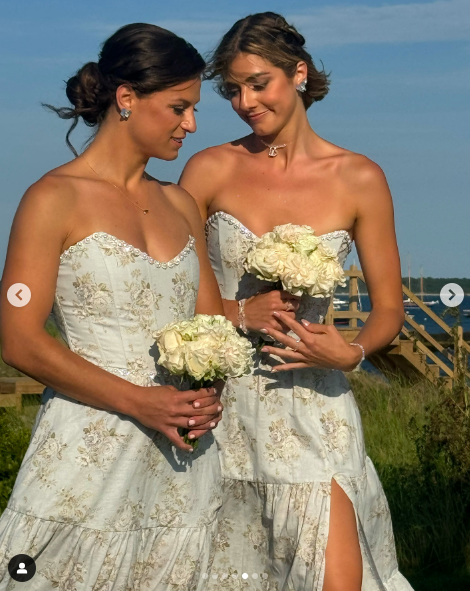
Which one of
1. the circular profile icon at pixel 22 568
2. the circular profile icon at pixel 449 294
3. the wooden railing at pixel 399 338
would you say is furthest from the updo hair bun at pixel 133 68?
the wooden railing at pixel 399 338

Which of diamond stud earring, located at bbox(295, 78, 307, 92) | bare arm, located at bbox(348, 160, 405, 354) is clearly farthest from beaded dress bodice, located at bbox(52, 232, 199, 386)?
diamond stud earring, located at bbox(295, 78, 307, 92)

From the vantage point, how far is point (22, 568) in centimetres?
359

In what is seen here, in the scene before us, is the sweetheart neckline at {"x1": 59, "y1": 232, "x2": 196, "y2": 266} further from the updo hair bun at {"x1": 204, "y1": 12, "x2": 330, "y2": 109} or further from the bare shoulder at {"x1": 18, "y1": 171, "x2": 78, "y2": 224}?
the updo hair bun at {"x1": 204, "y1": 12, "x2": 330, "y2": 109}

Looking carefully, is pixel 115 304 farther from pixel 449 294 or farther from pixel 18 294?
pixel 449 294

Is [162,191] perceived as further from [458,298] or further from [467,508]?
[467,508]

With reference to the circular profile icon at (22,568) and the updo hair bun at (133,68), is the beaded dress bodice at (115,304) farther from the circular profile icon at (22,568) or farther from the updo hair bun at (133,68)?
Answer: the circular profile icon at (22,568)

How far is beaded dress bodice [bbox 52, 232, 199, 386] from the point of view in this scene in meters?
3.74

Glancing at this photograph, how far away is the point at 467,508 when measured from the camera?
798 centimetres

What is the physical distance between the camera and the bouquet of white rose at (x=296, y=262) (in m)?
4.26

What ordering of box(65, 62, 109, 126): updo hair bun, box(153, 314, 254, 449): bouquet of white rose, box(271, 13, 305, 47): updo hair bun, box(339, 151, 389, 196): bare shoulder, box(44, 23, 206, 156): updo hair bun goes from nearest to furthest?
box(153, 314, 254, 449): bouquet of white rose < box(44, 23, 206, 156): updo hair bun < box(65, 62, 109, 126): updo hair bun < box(271, 13, 305, 47): updo hair bun < box(339, 151, 389, 196): bare shoulder

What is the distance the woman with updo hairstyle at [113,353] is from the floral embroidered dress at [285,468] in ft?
1.85

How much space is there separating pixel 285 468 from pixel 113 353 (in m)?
1.17

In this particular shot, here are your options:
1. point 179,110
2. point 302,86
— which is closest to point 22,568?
point 179,110

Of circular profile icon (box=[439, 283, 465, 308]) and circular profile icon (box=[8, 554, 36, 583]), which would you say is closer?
circular profile icon (box=[8, 554, 36, 583])
